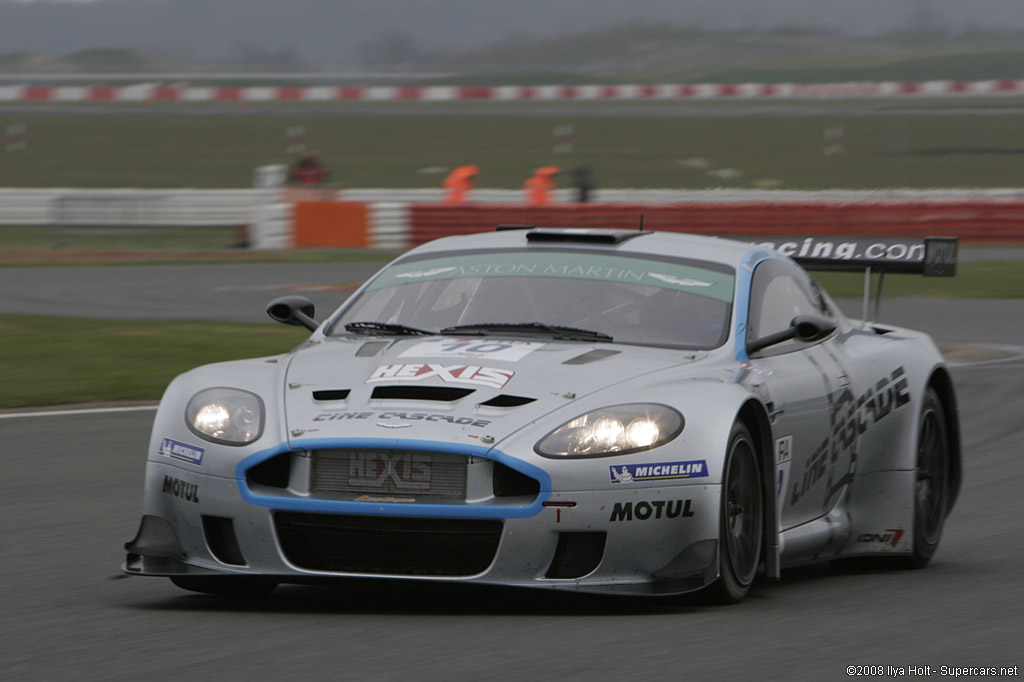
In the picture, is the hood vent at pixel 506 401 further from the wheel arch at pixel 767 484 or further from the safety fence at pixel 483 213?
the safety fence at pixel 483 213

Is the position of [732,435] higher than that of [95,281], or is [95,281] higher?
[732,435]

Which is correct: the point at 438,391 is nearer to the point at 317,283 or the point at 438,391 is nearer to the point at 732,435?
the point at 732,435

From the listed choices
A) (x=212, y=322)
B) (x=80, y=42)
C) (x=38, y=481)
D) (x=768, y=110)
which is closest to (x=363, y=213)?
(x=212, y=322)

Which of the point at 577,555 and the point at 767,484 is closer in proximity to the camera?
the point at 577,555

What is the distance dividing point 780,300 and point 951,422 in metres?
1.14

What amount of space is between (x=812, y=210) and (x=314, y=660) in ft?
72.5

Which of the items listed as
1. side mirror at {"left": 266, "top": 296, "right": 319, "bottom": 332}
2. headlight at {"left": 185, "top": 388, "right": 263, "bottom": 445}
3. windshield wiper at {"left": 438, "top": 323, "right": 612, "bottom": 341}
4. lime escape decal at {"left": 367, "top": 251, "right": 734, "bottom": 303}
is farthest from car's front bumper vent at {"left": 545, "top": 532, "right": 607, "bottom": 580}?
side mirror at {"left": 266, "top": 296, "right": 319, "bottom": 332}

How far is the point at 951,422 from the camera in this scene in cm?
714

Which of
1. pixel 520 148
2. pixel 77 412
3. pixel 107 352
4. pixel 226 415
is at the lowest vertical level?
pixel 520 148

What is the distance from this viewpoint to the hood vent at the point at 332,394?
17.0 ft

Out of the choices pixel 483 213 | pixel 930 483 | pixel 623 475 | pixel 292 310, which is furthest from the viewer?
pixel 483 213

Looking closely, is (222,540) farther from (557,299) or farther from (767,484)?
(767,484)

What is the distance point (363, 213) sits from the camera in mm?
27641

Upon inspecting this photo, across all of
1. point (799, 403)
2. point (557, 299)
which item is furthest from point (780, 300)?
point (557, 299)
